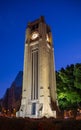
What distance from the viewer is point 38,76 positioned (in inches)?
2245

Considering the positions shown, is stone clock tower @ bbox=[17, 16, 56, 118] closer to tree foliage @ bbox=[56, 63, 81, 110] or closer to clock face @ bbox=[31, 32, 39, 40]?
clock face @ bbox=[31, 32, 39, 40]

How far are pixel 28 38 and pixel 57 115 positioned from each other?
29.0 meters

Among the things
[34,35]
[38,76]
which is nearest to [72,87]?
[38,76]

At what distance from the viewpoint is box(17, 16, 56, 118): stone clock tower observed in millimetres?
52969

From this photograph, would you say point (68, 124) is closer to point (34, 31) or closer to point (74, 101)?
point (74, 101)

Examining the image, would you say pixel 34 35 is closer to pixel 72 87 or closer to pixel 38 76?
pixel 38 76

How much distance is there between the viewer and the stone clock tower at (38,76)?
52969 millimetres

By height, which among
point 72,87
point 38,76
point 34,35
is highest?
point 34,35

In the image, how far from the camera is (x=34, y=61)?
198ft

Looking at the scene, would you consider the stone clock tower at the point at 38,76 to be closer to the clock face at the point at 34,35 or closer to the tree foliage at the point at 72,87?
the clock face at the point at 34,35

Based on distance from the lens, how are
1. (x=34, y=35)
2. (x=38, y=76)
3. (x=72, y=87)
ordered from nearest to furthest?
(x=72, y=87)
(x=38, y=76)
(x=34, y=35)

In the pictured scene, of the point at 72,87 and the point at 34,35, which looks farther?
the point at 34,35

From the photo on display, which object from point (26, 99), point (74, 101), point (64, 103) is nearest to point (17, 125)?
point (74, 101)

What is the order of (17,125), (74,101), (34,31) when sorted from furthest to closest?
(34,31) → (74,101) → (17,125)
